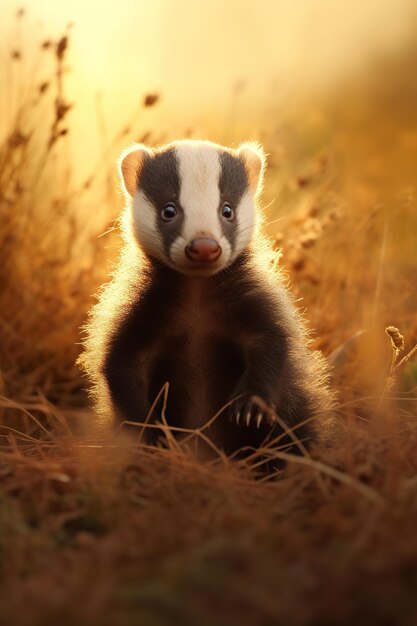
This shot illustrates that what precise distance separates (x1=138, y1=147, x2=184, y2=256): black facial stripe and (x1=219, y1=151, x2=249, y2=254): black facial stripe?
0.65 feet

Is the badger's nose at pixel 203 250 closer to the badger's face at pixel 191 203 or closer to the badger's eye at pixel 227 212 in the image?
the badger's face at pixel 191 203

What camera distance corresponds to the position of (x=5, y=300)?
18.0ft

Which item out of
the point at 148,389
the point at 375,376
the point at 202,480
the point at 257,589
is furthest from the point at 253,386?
the point at 257,589

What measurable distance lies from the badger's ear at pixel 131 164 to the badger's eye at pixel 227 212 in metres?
0.53

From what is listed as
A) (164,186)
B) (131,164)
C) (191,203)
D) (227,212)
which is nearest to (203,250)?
(191,203)

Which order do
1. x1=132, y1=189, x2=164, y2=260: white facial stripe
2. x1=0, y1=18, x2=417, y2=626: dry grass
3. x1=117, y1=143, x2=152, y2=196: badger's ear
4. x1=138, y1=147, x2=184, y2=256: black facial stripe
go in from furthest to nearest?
x1=117, y1=143, x2=152, y2=196: badger's ear, x1=132, y1=189, x2=164, y2=260: white facial stripe, x1=138, y1=147, x2=184, y2=256: black facial stripe, x1=0, y1=18, x2=417, y2=626: dry grass

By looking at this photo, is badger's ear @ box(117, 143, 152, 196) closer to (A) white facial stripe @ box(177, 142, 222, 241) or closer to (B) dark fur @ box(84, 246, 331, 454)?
(A) white facial stripe @ box(177, 142, 222, 241)

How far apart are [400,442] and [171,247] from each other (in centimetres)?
127

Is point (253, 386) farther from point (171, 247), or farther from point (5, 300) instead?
point (5, 300)

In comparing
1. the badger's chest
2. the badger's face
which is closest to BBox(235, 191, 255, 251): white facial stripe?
the badger's face

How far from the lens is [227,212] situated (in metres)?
3.89

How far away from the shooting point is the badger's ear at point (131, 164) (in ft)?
13.7

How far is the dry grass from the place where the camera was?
5.79ft

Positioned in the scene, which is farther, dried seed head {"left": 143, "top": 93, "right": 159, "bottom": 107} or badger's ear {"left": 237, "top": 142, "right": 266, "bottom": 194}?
dried seed head {"left": 143, "top": 93, "right": 159, "bottom": 107}
